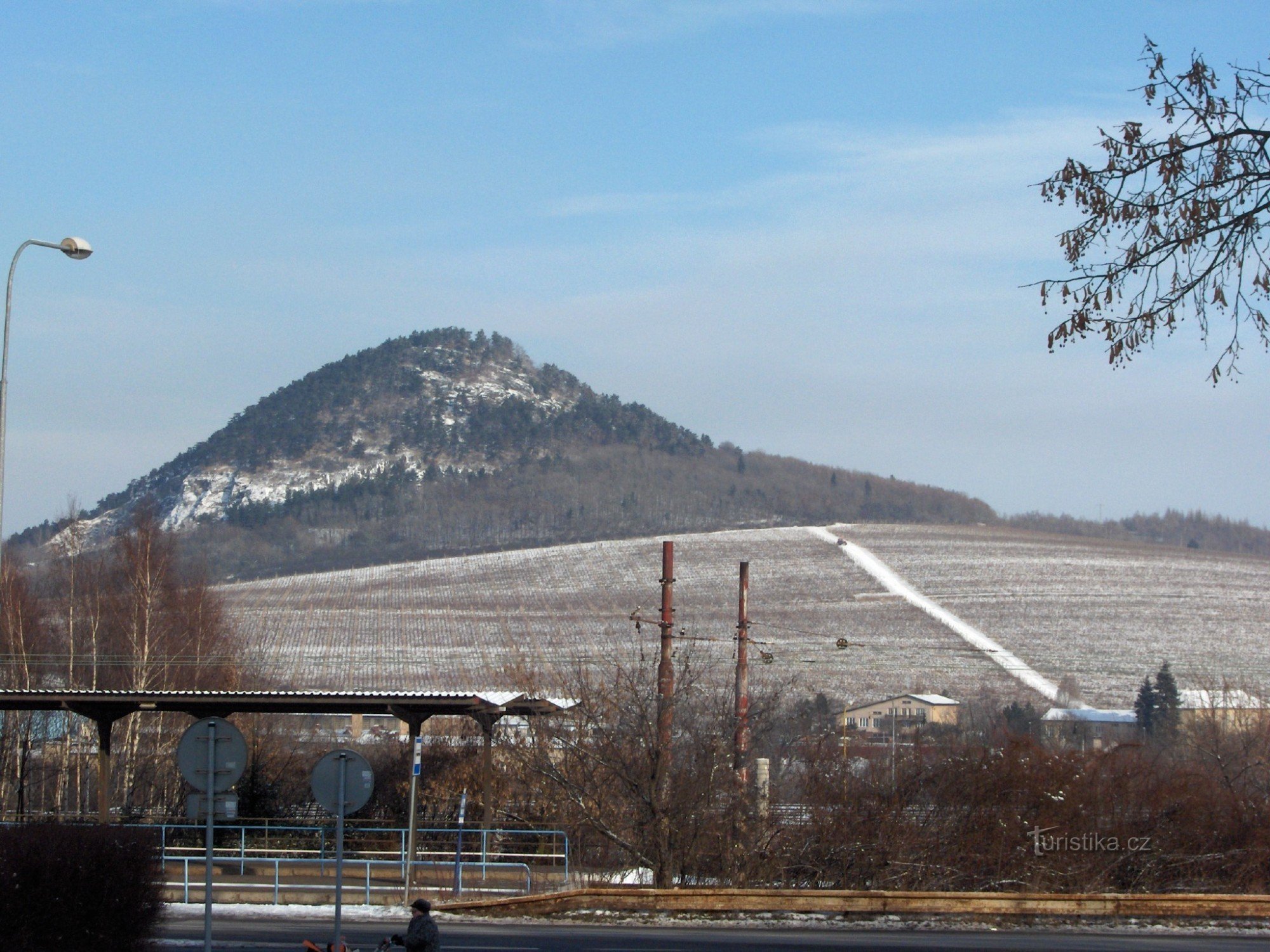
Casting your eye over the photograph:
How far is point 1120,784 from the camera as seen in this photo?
25109mm

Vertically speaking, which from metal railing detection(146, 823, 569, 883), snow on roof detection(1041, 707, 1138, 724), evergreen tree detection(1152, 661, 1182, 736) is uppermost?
metal railing detection(146, 823, 569, 883)

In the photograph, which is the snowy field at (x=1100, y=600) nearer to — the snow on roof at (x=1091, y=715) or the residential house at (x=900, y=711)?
the snow on roof at (x=1091, y=715)

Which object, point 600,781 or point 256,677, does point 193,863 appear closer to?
point 600,781

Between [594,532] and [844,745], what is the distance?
4659 inches

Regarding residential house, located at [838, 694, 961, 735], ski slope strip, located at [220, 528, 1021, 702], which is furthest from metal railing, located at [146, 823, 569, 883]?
residential house, located at [838, 694, 961, 735]

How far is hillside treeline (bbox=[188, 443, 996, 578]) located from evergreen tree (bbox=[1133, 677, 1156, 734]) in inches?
2956

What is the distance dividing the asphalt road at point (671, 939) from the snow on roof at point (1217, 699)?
32.0 meters

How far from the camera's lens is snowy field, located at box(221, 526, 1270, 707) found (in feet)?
232

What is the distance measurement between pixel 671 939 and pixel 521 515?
506 feet

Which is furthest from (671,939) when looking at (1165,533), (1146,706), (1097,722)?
(1165,533)

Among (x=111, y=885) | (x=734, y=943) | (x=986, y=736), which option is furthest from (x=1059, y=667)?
(x=111, y=885)

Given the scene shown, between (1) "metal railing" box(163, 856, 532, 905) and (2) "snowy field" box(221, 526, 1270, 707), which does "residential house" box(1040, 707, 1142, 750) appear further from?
(1) "metal railing" box(163, 856, 532, 905)

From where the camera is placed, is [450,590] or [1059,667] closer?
[1059,667]

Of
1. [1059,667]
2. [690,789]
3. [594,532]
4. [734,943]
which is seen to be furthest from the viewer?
[594,532]
